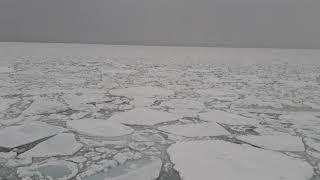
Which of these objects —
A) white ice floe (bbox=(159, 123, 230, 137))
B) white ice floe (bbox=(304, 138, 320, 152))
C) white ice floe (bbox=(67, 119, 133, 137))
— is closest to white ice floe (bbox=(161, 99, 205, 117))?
white ice floe (bbox=(159, 123, 230, 137))

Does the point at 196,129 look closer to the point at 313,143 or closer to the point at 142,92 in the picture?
the point at 313,143

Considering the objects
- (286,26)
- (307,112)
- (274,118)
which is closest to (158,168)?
(274,118)

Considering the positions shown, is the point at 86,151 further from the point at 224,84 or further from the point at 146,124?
the point at 224,84

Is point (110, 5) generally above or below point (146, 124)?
above

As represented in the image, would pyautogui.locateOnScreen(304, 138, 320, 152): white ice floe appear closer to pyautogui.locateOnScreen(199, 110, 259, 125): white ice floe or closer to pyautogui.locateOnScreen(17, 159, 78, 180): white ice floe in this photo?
pyautogui.locateOnScreen(199, 110, 259, 125): white ice floe

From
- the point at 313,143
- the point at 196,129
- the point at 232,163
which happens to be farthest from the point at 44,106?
the point at 313,143

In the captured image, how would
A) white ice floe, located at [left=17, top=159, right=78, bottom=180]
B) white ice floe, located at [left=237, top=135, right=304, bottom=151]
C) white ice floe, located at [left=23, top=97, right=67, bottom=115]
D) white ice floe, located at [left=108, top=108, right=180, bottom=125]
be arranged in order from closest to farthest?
1. white ice floe, located at [left=17, top=159, right=78, bottom=180]
2. white ice floe, located at [left=237, top=135, right=304, bottom=151]
3. white ice floe, located at [left=108, top=108, right=180, bottom=125]
4. white ice floe, located at [left=23, top=97, right=67, bottom=115]
